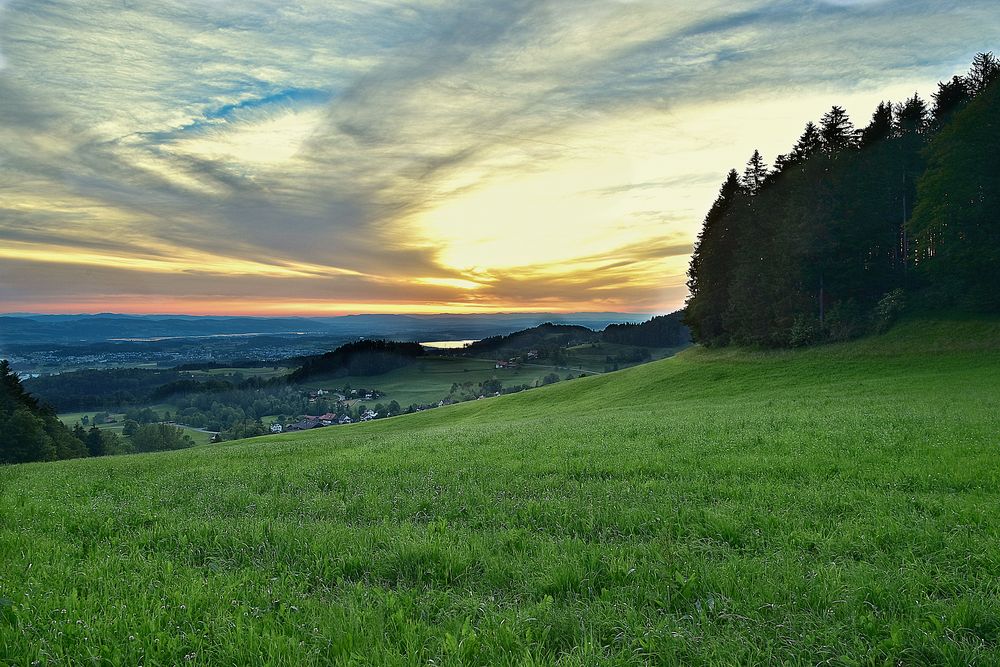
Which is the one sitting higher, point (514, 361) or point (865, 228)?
point (865, 228)

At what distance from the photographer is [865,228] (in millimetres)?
49438

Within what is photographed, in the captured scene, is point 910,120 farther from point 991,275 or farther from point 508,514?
point 508,514

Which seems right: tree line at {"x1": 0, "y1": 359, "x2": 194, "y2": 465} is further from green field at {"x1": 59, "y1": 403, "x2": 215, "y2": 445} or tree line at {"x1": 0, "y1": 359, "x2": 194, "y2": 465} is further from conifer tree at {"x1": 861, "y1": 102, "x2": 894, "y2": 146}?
conifer tree at {"x1": 861, "y1": 102, "x2": 894, "y2": 146}

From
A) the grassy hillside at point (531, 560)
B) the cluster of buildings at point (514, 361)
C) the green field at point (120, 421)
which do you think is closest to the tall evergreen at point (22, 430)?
the green field at point (120, 421)

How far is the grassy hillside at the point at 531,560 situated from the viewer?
12.8 feet

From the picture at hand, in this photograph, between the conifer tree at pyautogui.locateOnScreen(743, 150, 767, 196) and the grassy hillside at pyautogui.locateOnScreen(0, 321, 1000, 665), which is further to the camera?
the conifer tree at pyautogui.locateOnScreen(743, 150, 767, 196)

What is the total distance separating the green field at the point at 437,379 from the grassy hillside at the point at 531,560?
5042 inches

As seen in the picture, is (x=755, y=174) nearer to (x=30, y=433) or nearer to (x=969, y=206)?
(x=969, y=206)

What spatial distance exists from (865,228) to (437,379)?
147525 mm

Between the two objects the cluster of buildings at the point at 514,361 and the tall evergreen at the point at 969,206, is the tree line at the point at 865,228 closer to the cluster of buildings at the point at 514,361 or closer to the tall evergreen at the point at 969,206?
the tall evergreen at the point at 969,206

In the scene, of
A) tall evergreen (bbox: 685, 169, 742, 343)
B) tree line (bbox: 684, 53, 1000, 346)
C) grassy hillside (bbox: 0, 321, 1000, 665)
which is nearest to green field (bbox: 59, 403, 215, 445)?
tall evergreen (bbox: 685, 169, 742, 343)

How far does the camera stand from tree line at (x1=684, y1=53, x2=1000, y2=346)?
40250 millimetres

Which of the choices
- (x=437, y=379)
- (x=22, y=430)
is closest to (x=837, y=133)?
(x=22, y=430)

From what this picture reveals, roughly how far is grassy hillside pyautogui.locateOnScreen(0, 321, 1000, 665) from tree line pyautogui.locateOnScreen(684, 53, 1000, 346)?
40325mm
